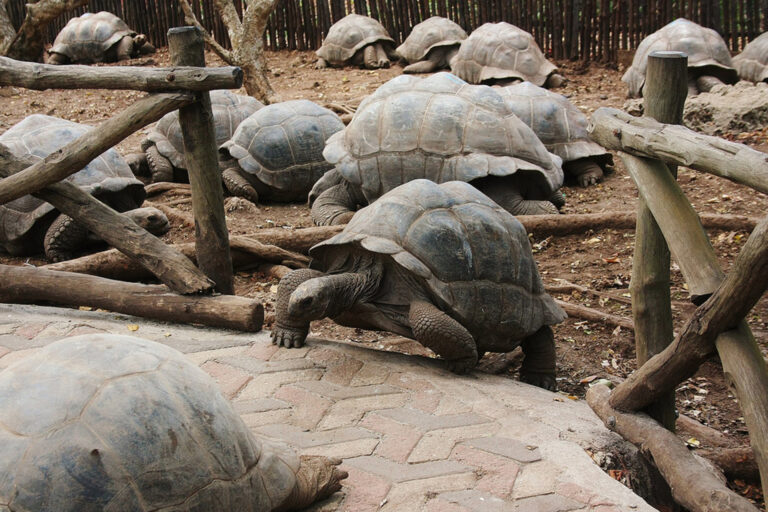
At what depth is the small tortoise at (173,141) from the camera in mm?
8445

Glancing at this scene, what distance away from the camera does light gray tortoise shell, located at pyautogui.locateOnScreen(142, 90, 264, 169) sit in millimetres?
8469

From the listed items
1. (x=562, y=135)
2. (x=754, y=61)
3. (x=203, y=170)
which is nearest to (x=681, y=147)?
(x=203, y=170)

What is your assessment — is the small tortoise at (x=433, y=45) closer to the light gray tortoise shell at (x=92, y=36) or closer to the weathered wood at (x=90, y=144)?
the light gray tortoise shell at (x=92, y=36)

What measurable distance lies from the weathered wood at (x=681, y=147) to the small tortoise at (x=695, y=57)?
25.2 feet

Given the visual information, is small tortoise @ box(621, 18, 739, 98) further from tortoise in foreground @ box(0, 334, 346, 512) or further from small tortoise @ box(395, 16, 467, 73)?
tortoise in foreground @ box(0, 334, 346, 512)

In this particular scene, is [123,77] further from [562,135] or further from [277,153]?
[562,135]

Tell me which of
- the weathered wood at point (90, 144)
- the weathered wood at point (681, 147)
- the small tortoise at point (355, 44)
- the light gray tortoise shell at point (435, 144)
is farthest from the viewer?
A: the small tortoise at point (355, 44)

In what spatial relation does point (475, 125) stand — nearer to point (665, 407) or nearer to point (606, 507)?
point (665, 407)

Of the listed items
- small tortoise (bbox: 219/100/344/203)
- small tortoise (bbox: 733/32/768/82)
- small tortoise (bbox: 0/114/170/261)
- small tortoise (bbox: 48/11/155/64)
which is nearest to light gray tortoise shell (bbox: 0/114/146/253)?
small tortoise (bbox: 0/114/170/261)

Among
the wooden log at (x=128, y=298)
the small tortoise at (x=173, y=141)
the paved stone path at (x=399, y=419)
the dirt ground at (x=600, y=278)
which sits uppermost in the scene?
the small tortoise at (x=173, y=141)

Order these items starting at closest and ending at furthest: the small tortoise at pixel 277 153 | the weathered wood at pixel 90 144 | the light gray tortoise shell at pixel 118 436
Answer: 1. the light gray tortoise shell at pixel 118 436
2. the weathered wood at pixel 90 144
3. the small tortoise at pixel 277 153

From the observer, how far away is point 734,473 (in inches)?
140

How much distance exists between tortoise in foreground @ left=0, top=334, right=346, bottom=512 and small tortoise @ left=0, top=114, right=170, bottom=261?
440cm

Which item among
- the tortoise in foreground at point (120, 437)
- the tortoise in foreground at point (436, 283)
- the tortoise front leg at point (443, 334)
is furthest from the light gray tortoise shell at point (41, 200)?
the tortoise in foreground at point (120, 437)
